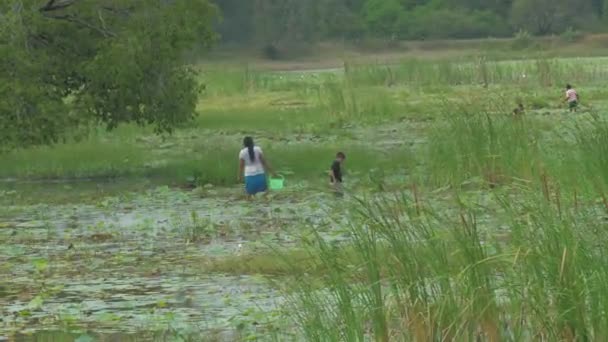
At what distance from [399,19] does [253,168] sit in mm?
59232

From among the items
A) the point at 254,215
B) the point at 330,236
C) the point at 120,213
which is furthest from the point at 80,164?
the point at 330,236

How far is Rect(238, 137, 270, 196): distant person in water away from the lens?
2136 centimetres

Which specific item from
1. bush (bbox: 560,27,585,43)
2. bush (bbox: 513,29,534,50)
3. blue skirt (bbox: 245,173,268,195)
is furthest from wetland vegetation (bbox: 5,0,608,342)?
bush (bbox: 560,27,585,43)

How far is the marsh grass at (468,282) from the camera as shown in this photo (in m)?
7.66

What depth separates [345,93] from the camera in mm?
39875

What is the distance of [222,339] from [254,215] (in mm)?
9052

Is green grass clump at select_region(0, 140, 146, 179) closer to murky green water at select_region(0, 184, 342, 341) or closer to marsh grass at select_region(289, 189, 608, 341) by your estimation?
murky green water at select_region(0, 184, 342, 341)

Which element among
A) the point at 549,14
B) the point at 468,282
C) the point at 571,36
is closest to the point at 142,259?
the point at 468,282

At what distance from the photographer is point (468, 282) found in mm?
8016

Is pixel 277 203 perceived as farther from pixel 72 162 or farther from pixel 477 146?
pixel 72 162

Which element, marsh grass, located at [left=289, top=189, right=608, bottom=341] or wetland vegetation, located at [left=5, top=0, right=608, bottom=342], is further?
wetland vegetation, located at [left=5, top=0, right=608, bottom=342]

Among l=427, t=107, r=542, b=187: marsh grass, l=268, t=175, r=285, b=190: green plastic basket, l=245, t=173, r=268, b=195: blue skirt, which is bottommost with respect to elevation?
l=268, t=175, r=285, b=190: green plastic basket

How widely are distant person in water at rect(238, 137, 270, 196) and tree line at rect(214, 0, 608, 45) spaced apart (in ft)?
139

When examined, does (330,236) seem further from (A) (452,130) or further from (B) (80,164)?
(B) (80,164)
